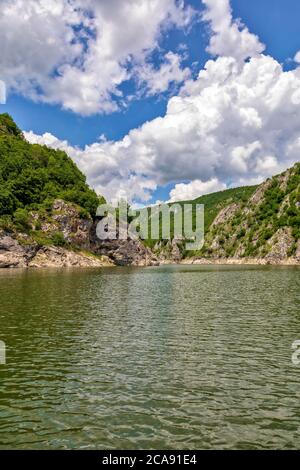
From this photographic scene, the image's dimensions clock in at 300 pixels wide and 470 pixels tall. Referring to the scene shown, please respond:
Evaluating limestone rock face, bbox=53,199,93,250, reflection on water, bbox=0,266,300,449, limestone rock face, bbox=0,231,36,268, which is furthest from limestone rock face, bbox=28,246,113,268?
reflection on water, bbox=0,266,300,449

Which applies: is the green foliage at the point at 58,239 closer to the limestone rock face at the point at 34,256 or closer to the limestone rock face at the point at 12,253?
the limestone rock face at the point at 34,256

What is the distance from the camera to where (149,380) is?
21641 mm

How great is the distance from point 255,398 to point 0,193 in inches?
5928

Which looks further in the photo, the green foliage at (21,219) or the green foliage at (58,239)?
the green foliage at (58,239)

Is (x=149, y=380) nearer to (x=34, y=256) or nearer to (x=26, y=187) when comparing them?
(x=34, y=256)

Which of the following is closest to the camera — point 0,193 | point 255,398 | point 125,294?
point 255,398

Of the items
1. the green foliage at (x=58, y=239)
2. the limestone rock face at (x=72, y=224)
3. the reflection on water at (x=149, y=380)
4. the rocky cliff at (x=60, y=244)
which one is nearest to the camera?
the reflection on water at (x=149, y=380)

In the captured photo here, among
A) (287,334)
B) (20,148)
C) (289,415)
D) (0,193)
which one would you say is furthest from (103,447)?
(20,148)

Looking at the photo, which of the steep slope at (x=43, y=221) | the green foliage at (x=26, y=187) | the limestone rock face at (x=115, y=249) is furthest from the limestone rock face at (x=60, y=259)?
the green foliage at (x=26, y=187)

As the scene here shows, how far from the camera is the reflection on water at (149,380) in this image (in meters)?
15.4

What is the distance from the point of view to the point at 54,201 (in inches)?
6988

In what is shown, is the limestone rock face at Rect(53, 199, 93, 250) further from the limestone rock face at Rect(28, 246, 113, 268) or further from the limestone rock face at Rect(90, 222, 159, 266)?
the limestone rock face at Rect(28, 246, 113, 268)
